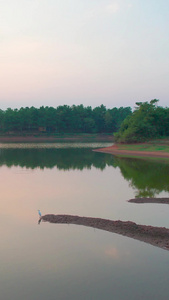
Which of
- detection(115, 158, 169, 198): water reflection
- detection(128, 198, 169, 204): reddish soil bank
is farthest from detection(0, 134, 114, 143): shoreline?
detection(128, 198, 169, 204): reddish soil bank

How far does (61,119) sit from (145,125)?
69.9m

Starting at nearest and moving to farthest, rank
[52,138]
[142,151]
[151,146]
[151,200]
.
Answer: [151,200]
[142,151]
[151,146]
[52,138]

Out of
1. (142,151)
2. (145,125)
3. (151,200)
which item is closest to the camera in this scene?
(151,200)

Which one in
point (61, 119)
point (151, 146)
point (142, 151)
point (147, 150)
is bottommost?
point (142, 151)

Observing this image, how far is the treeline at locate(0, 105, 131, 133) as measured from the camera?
11881 cm

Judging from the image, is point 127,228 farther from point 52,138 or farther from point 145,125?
point 52,138

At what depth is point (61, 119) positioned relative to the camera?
12975cm

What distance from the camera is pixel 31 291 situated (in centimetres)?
774

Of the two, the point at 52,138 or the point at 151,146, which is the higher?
the point at 151,146

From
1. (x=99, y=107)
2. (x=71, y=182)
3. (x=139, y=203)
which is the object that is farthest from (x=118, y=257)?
(x=99, y=107)

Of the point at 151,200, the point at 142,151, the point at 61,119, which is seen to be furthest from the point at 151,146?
the point at 61,119

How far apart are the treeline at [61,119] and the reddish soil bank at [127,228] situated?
107994 mm

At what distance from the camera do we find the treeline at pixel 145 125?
64750 mm

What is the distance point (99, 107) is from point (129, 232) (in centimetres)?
Answer: 15083
